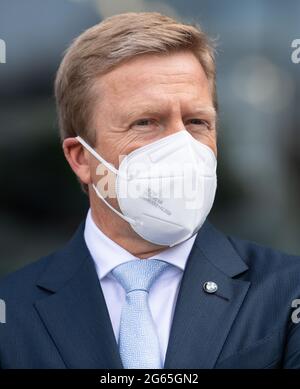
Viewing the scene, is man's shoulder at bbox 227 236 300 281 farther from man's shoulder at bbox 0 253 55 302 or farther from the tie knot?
man's shoulder at bbox 0 253 55 302

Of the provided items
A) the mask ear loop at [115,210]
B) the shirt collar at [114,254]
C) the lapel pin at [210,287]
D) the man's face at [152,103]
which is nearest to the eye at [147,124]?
the man's face at [152,103]

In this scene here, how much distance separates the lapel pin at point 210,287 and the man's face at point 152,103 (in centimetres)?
40

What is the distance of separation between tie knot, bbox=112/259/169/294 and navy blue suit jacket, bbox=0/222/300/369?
71 millimetres

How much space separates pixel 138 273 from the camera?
201 cm

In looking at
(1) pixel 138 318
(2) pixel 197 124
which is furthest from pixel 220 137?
(1) pixel 138 318

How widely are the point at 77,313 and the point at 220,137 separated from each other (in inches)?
29.9

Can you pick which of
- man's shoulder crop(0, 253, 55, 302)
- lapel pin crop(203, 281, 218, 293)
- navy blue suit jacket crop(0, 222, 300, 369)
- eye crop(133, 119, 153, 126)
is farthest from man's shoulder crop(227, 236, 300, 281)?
man's shoulder crop(0, 253, 55, 302)

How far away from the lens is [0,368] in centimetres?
195

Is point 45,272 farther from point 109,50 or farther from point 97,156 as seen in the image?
point 109,50

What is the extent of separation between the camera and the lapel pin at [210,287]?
6.50 feet

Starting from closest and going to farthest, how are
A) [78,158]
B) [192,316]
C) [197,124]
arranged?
[192,316]
[197,124]
[78,158]

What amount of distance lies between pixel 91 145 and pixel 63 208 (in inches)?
12.8

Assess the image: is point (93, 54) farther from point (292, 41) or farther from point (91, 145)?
point (292, 41)
